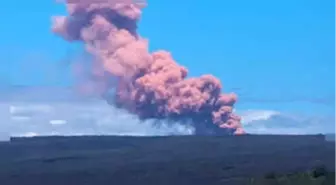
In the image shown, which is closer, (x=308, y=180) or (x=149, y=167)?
(x=308, y=180)

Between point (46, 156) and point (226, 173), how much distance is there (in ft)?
237

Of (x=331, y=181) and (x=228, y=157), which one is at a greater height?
(x=228, y=157)

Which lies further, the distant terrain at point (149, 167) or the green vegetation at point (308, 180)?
the distant terrain at point (149, 167)

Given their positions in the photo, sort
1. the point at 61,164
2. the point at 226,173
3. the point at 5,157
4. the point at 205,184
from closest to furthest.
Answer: the point at 205,184
the point at 226,173
the point at 61,164
the point at 5,157

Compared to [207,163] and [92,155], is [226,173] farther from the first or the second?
[92,155]

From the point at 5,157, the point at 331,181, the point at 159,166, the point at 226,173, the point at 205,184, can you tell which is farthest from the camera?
the point at 5,157

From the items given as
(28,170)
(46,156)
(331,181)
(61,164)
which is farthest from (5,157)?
(331,181)

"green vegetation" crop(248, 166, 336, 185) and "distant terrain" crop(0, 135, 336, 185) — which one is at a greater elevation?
"distant terrain" crop(0, 135, 336, 185)

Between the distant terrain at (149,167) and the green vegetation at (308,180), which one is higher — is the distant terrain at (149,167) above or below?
above

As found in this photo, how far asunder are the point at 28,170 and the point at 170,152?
54.6 m

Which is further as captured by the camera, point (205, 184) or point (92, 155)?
point (92, 155)

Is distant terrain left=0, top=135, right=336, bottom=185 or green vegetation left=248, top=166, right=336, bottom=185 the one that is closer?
green vegetation left=248, top=166, right=336, bottom=185

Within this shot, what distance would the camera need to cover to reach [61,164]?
165625 millimetres

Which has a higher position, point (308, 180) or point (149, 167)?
point (149, 167)
